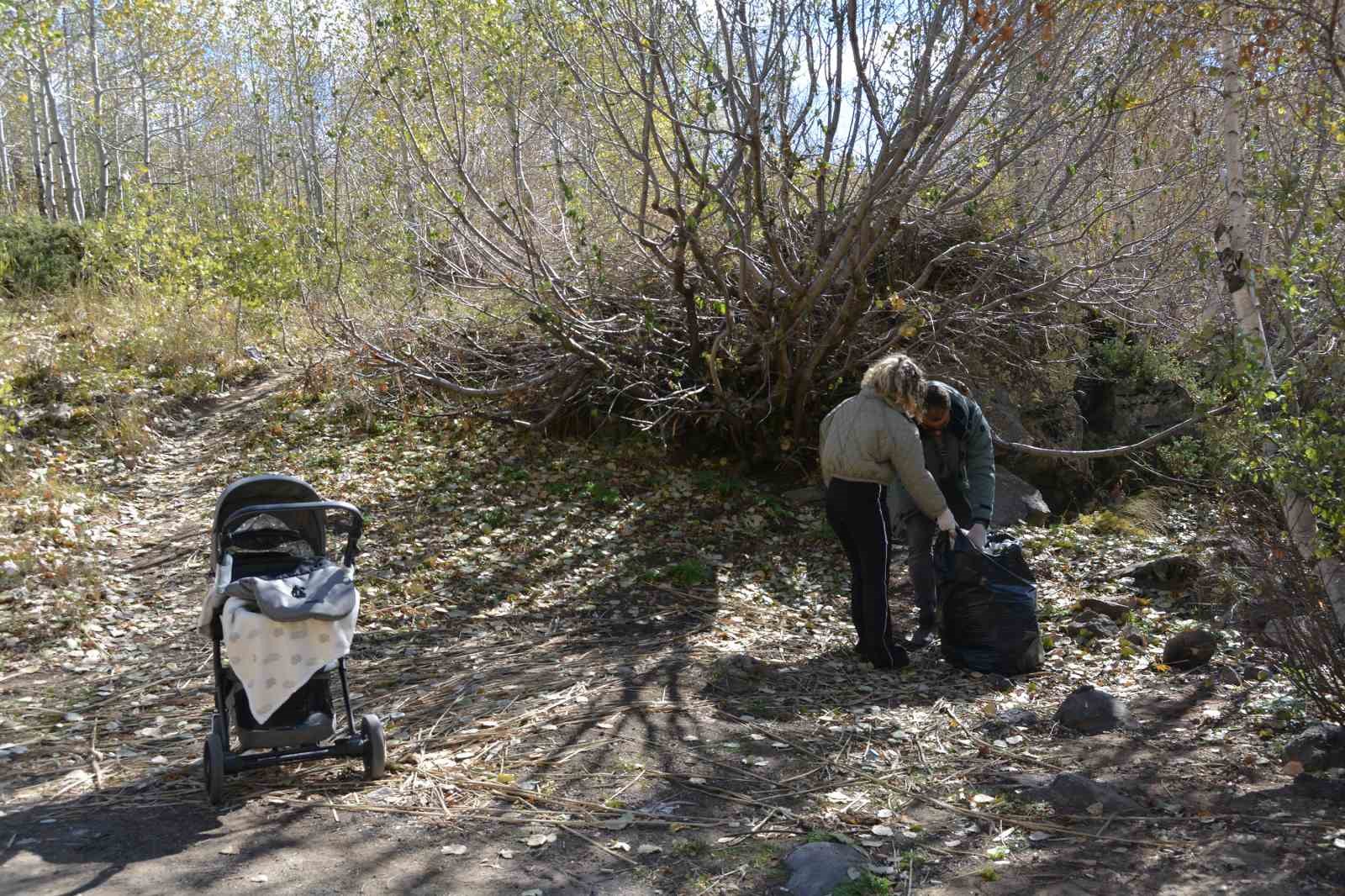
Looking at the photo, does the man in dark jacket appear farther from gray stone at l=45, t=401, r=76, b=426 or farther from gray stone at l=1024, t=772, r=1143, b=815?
gray stone at l=45, t=401, r=76, b=426

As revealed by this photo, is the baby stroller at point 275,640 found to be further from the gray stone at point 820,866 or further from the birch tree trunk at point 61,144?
the birch tree trunk at point 61,144

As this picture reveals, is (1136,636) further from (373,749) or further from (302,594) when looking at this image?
(302,594)

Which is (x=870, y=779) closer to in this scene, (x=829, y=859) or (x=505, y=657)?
(x=829, y=859)

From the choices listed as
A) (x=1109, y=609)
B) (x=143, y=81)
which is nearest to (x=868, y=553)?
(x=1109, y=609)

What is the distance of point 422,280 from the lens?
11.4 metres

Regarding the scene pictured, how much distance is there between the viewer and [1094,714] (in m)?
5.01

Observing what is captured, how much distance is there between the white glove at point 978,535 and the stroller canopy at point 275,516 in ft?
11.8

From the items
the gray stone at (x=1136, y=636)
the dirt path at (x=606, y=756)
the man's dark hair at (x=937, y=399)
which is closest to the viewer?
the dirt path at (x=606, y=756)

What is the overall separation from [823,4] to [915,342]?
347 centimetres

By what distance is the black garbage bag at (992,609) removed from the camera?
591 cm

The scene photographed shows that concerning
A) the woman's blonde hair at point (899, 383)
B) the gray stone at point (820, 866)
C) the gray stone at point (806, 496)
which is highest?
the woman's blonde hair at point (899, 383)

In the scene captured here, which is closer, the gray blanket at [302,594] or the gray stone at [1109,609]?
the gray blanket at [302,594]

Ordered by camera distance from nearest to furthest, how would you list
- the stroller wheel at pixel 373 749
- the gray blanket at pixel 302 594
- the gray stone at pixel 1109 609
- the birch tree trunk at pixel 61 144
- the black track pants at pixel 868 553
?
the gray blanket at pixel 302 594 → the stroller wheel at pixel 373 749 → the black track pants at pixel 868 553 → the gray stone at pixel 1109 609 → the birch tree trunk at pixel 61 144

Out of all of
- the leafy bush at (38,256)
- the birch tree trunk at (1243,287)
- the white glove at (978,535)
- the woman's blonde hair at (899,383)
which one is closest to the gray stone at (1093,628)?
the white glove at (978,535)
